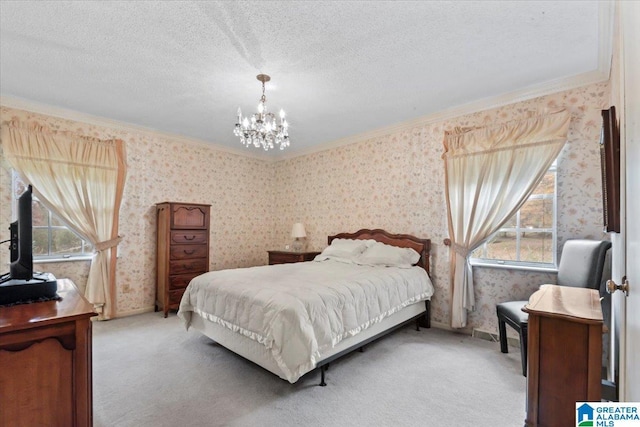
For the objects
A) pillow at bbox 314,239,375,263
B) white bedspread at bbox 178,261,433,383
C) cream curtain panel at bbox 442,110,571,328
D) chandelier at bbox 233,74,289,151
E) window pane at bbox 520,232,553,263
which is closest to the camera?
white bedspread at bbox 178,261,433,383

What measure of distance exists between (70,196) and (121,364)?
218 cm

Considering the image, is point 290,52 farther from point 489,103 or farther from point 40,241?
point 40,241

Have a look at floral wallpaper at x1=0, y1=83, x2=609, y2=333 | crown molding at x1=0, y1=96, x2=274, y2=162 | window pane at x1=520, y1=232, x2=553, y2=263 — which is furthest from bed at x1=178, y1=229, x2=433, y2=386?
crown molding at x1=0, y1=96, x2=274, y2=162

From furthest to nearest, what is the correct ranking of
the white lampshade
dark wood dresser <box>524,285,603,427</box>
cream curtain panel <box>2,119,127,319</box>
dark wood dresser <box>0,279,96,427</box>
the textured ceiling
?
1. the white lampshade
2. cream curtain panel <box>2,119,127,319</box>
3. the textured ceiling
4. dark wood dresser <box>524,285,603,427</box>
5. dark wood dresser <box>0,279,96,427</box>

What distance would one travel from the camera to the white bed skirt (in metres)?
2.27

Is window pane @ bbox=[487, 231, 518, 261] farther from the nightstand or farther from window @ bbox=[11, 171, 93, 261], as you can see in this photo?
window @ bbox=[11, 171, 93, 261]

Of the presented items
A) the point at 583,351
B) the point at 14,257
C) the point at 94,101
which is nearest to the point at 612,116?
the point at 583,351

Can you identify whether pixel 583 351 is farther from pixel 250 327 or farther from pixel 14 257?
pixel 14 257

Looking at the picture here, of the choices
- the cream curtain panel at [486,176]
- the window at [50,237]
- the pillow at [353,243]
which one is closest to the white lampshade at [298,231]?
the pillow at [353,243]

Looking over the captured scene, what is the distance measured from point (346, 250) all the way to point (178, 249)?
2296 mm

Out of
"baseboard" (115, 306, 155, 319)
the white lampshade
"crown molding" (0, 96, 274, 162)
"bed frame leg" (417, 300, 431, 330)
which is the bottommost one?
"baseboard" (115, 306, 155, 319)

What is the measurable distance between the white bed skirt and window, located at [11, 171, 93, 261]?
1.99 metres

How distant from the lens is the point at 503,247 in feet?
10.8

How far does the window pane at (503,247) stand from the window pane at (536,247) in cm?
8
